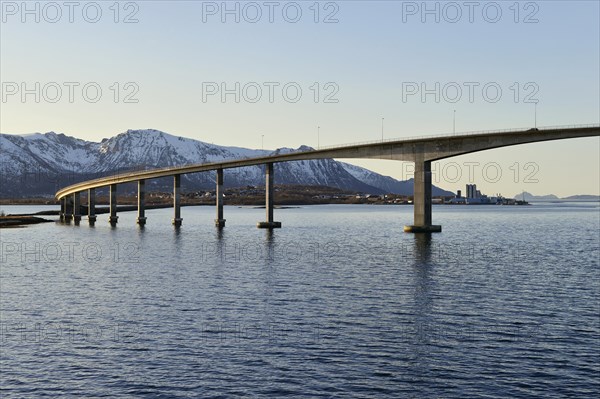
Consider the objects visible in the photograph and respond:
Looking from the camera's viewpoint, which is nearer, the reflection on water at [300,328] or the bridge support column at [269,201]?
the reflection on water at [300,328]

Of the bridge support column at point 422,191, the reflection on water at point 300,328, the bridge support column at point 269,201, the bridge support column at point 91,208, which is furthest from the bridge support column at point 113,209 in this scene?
the reflection on water at point 300,328

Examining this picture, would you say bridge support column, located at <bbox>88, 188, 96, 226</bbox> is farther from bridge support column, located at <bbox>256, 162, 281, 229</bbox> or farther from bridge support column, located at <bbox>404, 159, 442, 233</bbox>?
bridge support column, located at <bbox>404, 159, 442, 233</bbox>

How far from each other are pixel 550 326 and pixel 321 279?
22.8m

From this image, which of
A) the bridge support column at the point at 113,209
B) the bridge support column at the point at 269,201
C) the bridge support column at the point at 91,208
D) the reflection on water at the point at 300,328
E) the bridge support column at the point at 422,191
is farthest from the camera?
the bridge support column at the point at 91,208

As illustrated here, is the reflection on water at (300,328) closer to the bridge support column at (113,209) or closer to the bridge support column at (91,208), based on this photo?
the bridge support column at (113,209)

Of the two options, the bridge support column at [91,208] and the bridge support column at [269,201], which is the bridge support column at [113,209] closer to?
the bridge support column at [91,208]

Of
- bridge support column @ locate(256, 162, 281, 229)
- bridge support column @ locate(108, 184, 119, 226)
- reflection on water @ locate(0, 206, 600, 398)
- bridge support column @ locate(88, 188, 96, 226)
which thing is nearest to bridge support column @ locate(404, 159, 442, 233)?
bridge support column @ locate(256, 162, 281, 229)

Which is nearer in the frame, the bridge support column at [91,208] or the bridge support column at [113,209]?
the bridge support column at [113,209]

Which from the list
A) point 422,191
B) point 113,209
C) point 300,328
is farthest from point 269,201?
point 300,328

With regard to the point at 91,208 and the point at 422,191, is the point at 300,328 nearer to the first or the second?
the point at 422,191

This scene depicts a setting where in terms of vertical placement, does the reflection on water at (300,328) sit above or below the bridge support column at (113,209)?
below

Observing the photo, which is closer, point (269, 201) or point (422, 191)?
point (422, 191)

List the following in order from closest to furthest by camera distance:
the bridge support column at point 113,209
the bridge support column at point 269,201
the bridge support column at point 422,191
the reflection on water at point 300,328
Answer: the reflection on water at point 300,328 < the bridge support column at point 422,191 < the bridge support column at point 269,201 < the bridge support column at point 113,209

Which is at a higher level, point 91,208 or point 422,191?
point 422,191
